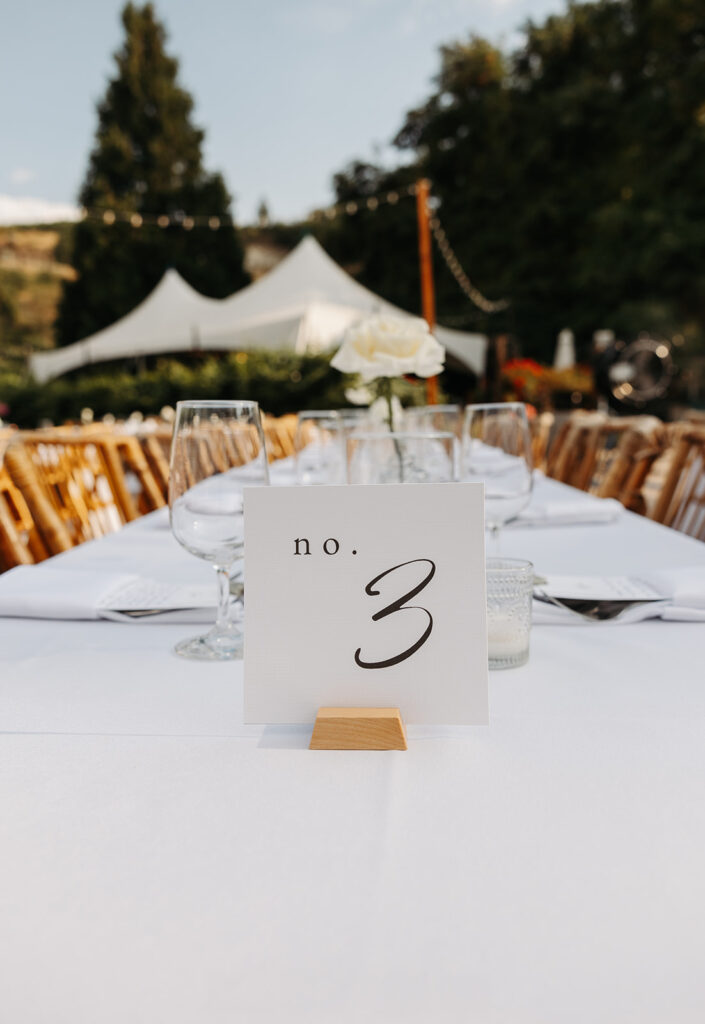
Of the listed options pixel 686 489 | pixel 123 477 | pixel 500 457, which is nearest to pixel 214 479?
pixel 500 457

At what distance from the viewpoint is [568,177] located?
1888 cm

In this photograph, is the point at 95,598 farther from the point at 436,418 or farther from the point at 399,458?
the point at 436,418

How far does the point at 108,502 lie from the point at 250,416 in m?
1.97

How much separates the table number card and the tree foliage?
16.8 metres

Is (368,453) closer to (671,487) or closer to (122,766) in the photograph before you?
(122,766)

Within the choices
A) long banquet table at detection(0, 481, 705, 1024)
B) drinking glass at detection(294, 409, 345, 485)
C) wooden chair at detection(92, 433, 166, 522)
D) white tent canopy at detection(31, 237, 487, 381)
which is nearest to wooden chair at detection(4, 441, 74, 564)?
drinking glass at detection(294, 409, 345, 485)

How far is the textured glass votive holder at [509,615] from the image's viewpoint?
0.69 meters

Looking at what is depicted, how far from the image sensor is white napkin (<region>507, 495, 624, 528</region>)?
4.83ft

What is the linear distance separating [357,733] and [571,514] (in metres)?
1.03

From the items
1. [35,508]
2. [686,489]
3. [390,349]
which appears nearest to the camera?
[390,349]

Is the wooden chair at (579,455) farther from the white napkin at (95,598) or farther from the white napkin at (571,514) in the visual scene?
the white napkin at (95,598)

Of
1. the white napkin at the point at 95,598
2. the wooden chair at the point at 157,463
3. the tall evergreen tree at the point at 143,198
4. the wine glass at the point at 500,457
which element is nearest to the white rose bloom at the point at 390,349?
the wine glass at the point at 500,457

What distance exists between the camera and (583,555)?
121cm

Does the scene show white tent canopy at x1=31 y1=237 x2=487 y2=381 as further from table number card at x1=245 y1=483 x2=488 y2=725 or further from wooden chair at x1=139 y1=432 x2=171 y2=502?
table number card at x1=245 y1=483 x2=488 y2=725
